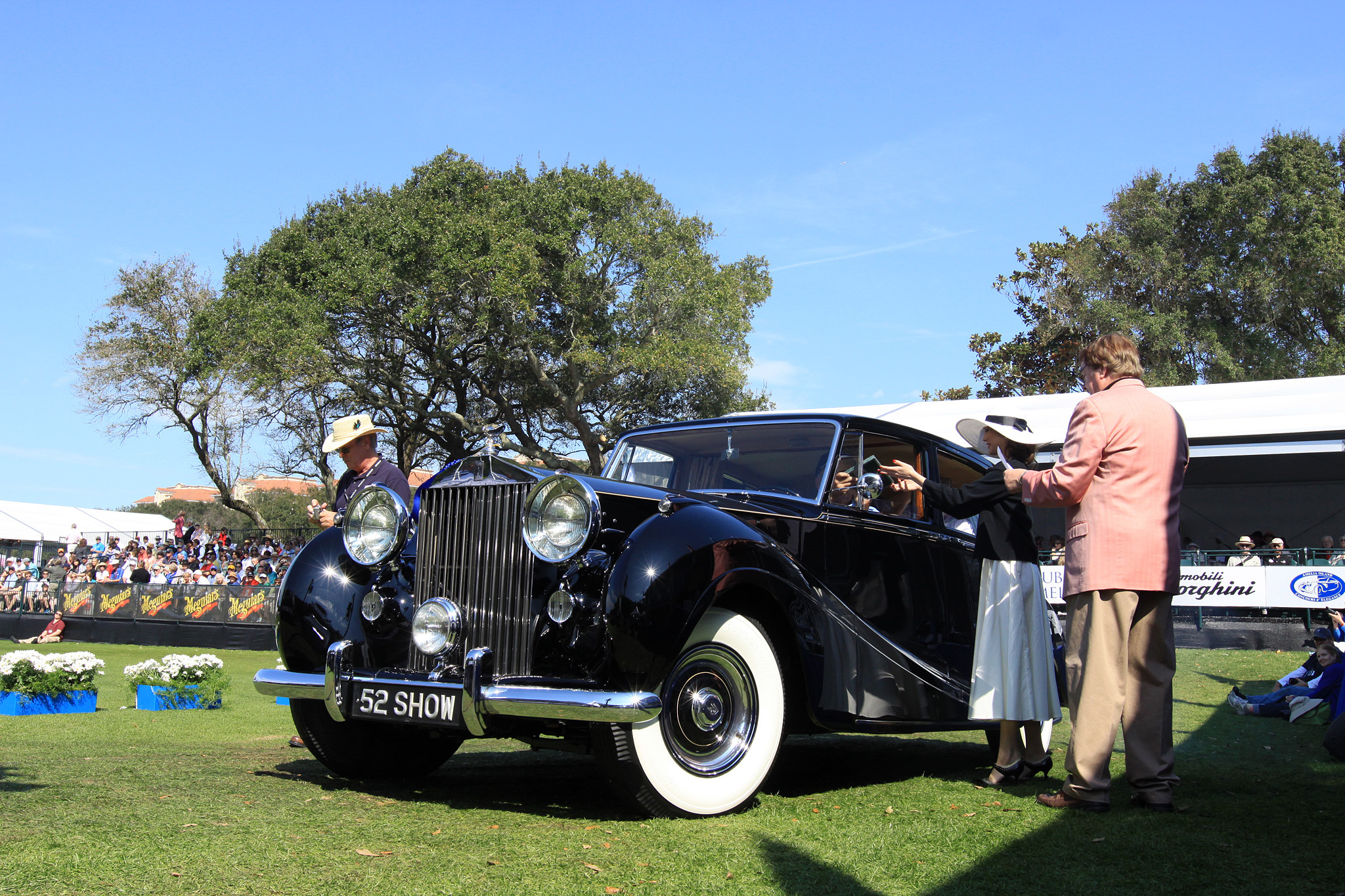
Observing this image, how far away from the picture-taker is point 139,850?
3.23 meters

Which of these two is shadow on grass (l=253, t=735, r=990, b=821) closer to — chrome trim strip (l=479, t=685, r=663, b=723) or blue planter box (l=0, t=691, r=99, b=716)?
chrome trim strip (l=479, t=685, r=663, b=723)

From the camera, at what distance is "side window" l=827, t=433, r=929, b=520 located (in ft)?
16.5

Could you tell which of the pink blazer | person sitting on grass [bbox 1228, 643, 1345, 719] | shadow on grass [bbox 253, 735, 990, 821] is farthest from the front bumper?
person sitting on grass [bbox 1228, 643, 1345, 719]

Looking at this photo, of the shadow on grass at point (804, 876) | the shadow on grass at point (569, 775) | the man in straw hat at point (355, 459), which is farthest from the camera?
the man in straw hat at point (355, 459)

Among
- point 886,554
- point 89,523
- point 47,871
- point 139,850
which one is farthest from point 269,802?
point 89,523

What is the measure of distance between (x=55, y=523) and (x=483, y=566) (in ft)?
128

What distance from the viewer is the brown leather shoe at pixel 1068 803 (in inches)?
163

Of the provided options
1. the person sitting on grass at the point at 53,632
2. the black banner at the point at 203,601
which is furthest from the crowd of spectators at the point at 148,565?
the person sitting on grass at the point at 53,632

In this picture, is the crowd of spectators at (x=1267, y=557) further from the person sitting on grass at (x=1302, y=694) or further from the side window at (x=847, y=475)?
the side window at (x=847, y=475)

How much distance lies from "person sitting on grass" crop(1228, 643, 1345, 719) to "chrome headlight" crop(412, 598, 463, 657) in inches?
276

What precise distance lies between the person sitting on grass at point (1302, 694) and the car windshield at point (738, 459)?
5297 mm

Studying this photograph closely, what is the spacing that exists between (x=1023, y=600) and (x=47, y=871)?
415 cm

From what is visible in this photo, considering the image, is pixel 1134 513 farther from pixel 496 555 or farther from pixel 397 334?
pixel 397 334

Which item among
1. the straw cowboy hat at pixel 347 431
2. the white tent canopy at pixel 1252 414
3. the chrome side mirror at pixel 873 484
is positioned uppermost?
the white tent canopy at pixel 1252 414
